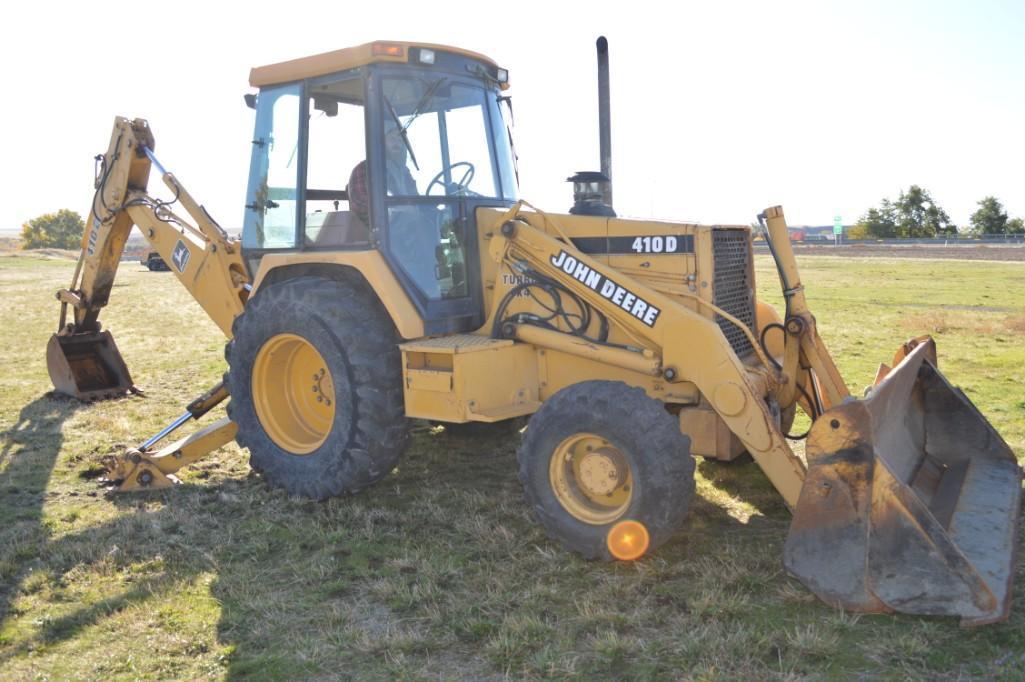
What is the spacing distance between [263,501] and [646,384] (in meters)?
2.81

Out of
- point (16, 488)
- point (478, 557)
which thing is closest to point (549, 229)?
point (478, 557)

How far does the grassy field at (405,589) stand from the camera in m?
4.05

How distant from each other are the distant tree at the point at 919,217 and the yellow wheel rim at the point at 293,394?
6225 cm

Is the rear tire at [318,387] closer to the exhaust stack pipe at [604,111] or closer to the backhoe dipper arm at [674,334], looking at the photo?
the backhoe dipper arm at [674,334]

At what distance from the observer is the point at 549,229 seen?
5969mm

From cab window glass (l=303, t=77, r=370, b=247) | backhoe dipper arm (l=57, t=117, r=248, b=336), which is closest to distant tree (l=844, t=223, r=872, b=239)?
backhoe dipper arm (l=57, t=117, r=248, b=336)

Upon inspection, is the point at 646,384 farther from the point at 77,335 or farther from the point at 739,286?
the point at 77,335

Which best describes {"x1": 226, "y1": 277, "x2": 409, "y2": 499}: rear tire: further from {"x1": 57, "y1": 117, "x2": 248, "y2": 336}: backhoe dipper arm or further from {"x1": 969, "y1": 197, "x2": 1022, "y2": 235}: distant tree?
{"x1": 969, "y1": 197, "x2": 1022, "y2": 235}: distant tree

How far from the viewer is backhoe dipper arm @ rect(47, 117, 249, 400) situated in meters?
7.79

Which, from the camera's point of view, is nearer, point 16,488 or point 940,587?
point 940,587

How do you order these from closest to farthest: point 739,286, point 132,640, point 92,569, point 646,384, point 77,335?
point 132,640, point 92,569, point 646,384, point 739,286, point 77,335

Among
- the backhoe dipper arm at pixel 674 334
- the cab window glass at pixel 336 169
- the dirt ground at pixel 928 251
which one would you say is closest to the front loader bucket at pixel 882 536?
the backhoe dipper arm at pixel 674 334

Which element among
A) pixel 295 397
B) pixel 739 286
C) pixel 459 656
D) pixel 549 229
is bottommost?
pixel 459 656

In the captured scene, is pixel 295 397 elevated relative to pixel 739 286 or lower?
lower
